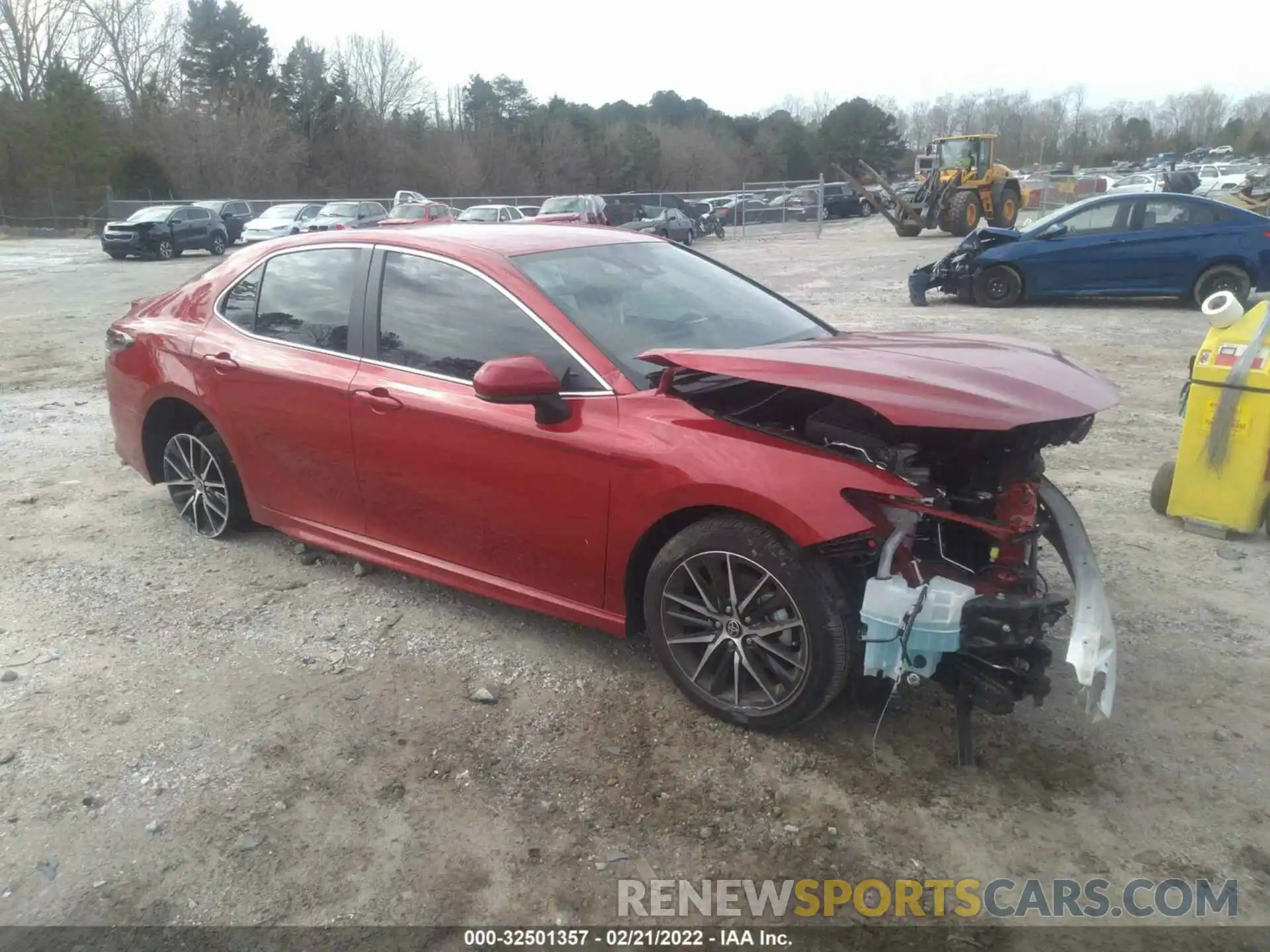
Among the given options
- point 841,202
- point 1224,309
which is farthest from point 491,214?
point 1224,309

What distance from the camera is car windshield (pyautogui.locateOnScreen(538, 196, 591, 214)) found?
29766 mm

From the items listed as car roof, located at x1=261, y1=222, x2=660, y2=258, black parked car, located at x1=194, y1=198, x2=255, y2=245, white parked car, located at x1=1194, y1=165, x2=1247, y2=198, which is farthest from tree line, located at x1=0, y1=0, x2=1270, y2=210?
car roof, located at x1=261, y1=222, x2=660, y2=258

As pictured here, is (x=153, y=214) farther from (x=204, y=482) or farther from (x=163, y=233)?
(x=204, y=482)

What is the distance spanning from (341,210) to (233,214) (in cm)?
501

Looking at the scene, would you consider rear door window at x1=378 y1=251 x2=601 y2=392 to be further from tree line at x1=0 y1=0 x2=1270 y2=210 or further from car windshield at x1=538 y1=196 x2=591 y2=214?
tree line at x1=0 y1=0 x2=1270 y2=210

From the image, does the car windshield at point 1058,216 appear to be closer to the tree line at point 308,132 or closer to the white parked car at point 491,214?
the white parked car at point 491,214

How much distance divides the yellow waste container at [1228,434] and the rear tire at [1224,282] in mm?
9083

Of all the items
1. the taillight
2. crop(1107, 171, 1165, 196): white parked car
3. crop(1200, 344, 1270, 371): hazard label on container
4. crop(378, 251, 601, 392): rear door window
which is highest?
crop(1107, 171, 1165, 196): white parked car

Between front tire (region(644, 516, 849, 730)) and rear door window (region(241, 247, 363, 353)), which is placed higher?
rear door window (region(241, 247, 363, 353))

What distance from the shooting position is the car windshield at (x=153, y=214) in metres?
27.2

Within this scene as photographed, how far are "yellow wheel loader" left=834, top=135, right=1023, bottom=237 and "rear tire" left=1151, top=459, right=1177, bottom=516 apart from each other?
23.9 meters

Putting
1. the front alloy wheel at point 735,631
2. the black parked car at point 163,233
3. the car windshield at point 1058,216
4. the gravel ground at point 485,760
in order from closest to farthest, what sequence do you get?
the gravel ground at point 485,760
the front alloy wheel at point 735,631
the car windshield at point 1058,216
the black parked car at point 163,233

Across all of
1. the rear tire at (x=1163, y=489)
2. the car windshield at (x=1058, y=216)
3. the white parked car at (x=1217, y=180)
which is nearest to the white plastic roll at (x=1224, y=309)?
the rear tire at (x=1163, y=489)

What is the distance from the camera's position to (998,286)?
14211mm
